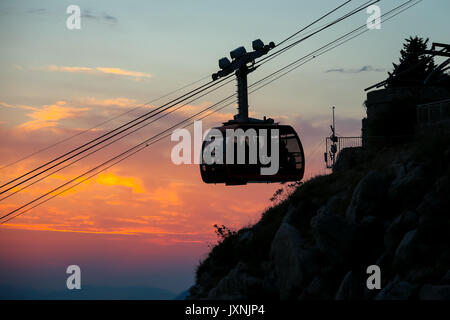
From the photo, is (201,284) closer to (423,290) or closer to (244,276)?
(244,276)

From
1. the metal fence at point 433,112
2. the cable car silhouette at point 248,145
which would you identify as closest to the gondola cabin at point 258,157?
the cable car silhouette at point 248,145

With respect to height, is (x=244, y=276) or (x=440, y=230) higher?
(x=440, y=230)

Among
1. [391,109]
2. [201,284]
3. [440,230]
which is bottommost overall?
[201,284]

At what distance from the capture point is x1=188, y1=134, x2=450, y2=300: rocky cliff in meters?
29.2

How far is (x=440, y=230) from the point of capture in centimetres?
2984

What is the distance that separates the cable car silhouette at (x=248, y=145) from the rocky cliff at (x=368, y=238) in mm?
6030

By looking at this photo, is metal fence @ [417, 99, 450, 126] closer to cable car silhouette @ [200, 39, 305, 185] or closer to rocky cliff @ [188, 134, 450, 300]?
rocky cliff @ [188, 134, 450, 300]

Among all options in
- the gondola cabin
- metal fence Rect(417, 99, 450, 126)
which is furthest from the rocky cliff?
the gondola cabin

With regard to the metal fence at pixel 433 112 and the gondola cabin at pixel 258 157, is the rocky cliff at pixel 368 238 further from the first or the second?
the gondola cabin at pixel 258 157

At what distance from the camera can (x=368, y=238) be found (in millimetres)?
33719

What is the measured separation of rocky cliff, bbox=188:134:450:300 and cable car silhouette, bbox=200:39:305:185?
19.8ft
